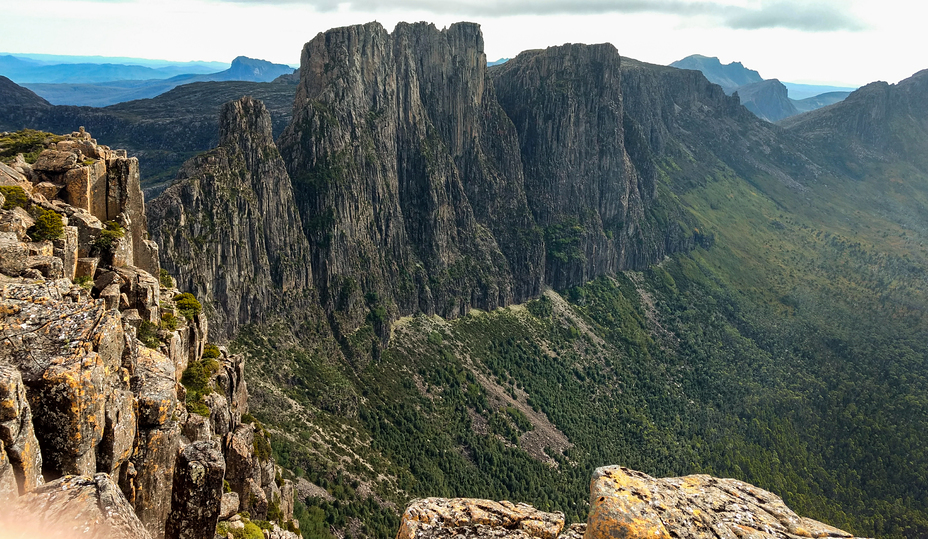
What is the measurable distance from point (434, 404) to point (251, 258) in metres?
69.2

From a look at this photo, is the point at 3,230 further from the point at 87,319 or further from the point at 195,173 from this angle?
the point at 195,173

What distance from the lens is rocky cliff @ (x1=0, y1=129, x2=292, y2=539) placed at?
2036 centimetres

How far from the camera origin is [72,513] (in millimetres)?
18797

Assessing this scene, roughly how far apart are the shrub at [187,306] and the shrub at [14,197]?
17.7 meters

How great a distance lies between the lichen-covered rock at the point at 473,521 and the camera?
912 inches

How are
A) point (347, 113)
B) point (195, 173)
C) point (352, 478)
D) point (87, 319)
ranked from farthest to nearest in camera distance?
point (347, 113), point (195, 173), point (352, 478), point (87, 319)

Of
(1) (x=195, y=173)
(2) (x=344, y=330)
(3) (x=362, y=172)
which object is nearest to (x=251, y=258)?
(1) (x=195, y=173)

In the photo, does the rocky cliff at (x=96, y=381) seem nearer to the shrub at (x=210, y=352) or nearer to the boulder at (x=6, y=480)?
the boulder at (x=6, y=480)

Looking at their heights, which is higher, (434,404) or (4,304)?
(4,304)

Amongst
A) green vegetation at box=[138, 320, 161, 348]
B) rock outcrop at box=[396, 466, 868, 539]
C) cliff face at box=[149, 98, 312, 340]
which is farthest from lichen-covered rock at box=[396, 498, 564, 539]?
cliff face at box=[149, 98, 312, 340]

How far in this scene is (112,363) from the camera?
92.3 ft

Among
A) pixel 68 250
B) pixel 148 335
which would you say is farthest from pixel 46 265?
pixel 148 335

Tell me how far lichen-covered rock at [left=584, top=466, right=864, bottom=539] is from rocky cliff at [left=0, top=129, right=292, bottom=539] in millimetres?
17805

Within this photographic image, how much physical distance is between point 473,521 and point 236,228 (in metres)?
133
